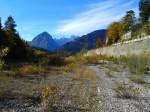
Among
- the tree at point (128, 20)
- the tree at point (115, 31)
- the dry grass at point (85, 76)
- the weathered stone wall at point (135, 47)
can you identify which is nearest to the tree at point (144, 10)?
the tree at point (128, 20)

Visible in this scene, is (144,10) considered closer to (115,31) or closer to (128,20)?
(128,20)

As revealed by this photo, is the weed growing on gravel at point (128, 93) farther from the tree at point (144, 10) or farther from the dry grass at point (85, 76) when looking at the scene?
the tree at point (144, 10)

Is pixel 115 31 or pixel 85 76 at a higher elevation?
pixel 115 31

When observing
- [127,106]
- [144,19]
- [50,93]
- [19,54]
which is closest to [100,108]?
[127,106]

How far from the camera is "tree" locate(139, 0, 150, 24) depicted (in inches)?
3214

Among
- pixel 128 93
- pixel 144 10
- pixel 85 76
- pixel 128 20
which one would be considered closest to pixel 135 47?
pixel 85 76

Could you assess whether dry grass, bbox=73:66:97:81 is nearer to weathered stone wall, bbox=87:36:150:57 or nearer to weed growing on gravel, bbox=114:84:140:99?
weed growing on gravel, bbox=114:84:140:99

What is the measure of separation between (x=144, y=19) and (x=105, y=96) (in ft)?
239

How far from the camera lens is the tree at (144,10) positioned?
81.6 metres

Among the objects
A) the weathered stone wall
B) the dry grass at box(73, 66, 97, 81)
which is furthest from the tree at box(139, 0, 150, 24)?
the dry grass at box(73, 66, 97, 81)

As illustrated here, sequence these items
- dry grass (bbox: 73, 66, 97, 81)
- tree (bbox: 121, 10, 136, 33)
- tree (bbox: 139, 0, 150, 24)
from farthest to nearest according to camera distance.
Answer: tree (bbox: 121, 10, 136, 33)
tree (bbox: 139, 0, 150, 24)
dry grass (bbox: 73, 66, 97, 81)

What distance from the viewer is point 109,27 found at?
113 metres

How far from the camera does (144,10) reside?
82.7m

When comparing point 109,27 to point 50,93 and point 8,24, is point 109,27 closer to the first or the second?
point 8,24
